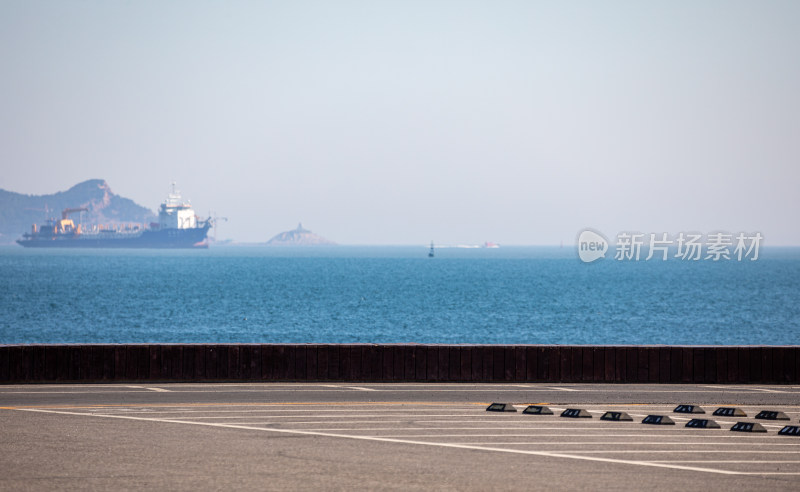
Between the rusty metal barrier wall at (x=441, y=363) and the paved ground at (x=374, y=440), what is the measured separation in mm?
934

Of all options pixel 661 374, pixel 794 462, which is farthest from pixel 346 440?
pixel 661 374

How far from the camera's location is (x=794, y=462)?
1195cm

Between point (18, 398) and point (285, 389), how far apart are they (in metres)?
4.57

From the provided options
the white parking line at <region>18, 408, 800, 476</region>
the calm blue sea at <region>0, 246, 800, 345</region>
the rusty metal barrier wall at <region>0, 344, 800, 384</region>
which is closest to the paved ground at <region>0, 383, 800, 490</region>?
the white parking line at <region>18, 408, 800, 476</region>

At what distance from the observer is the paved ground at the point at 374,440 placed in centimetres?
1080

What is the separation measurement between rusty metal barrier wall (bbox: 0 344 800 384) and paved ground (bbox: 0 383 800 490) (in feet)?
3.06

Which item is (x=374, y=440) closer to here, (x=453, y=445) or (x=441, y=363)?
(x=453, y=445)

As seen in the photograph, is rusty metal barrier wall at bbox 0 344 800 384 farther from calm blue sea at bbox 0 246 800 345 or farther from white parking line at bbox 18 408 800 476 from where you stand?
calm blue sea at bbox 0 246 800 345

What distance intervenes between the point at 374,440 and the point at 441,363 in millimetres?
7011

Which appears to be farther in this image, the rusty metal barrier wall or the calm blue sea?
the calm blue sea

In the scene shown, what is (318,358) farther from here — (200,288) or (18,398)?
(200,288)

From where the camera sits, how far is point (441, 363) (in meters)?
20.3

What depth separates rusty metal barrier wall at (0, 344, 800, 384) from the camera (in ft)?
65.6

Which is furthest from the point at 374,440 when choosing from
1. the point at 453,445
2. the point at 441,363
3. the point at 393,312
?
the point at 393,312
